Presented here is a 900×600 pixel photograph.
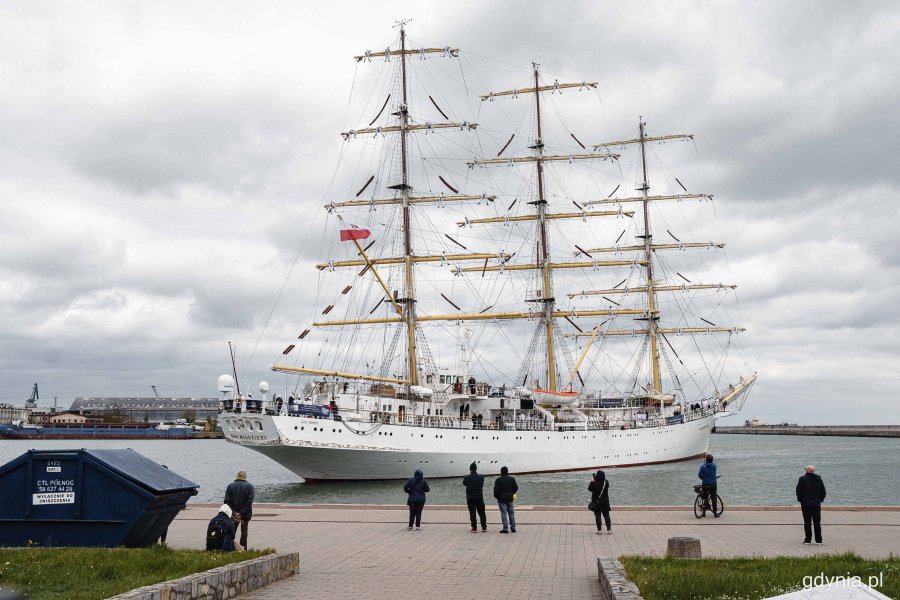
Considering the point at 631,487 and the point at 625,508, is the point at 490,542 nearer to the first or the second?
the point at 625,508

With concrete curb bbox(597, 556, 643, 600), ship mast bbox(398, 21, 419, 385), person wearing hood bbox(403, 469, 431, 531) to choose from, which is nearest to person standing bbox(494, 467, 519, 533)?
person wearing hood bbox(403, 469, 431, 531)

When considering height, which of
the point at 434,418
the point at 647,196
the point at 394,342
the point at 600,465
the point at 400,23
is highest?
the point at 400,23

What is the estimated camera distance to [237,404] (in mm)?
41500

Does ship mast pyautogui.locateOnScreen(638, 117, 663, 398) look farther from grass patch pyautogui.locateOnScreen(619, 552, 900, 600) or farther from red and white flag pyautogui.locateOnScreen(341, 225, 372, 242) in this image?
grass patch pyautogui.locateOnScreen(619, 552, 900, 600)

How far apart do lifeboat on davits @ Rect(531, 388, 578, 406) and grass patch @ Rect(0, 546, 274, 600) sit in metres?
44.9

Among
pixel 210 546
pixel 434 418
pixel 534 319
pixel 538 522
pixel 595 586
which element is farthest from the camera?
pixel 534 319

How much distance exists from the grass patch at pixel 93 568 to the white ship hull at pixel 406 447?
2833cm

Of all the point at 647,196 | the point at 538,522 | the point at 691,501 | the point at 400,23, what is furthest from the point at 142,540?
the point at 647,196

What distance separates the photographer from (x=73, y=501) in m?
13.1

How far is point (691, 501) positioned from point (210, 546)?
24.3 metres

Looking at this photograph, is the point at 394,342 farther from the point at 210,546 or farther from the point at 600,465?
the point at 210,546

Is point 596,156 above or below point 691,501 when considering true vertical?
above

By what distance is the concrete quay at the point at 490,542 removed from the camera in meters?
11.1

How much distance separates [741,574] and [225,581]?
6793mm
